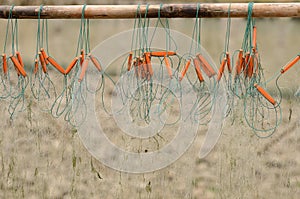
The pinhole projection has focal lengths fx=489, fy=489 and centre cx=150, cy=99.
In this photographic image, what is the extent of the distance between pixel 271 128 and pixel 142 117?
0.82 metres

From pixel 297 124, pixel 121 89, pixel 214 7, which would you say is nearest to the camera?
pixel 214 7

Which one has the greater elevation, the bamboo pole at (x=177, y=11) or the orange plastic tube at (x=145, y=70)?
the bamboo pole at (x=177, y=11)

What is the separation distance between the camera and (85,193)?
3363mm

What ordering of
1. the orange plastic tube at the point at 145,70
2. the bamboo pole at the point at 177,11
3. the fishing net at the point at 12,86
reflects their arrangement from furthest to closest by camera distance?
the fishing net at the point at 12,86, the orange plastic tube at the point at 145,70, the bamboo pole at the point at 177,11

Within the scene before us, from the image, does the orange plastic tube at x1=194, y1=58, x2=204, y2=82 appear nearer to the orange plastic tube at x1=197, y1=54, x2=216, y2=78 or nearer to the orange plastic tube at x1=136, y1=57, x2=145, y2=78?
the orange plastic tube at x1=197, y1=54, x2=216, y2=78

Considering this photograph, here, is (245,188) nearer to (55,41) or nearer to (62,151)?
(62,151)

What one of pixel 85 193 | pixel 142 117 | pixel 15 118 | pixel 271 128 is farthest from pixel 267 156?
pixel 15 118

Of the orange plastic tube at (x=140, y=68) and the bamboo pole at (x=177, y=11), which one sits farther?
the orange plastic tube at (x=140, y=68)

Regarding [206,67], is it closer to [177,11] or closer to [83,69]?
[177,11]

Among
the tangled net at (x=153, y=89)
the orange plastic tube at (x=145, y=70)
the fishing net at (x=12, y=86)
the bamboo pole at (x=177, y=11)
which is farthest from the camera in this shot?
the fishing net at (x=12, y=86)

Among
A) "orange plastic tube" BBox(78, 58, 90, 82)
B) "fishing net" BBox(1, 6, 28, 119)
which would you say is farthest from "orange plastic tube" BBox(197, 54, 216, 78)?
"fishing net" BBox(1, 6, 28, 119)

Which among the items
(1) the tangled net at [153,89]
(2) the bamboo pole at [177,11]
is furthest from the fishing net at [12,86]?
(2) the bamboo pole at [177,11]

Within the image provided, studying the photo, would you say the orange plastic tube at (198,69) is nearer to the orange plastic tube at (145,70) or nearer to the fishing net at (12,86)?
the orange plastic tube at (145,70)

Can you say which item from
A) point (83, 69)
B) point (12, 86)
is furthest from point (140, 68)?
point (12, 86)
